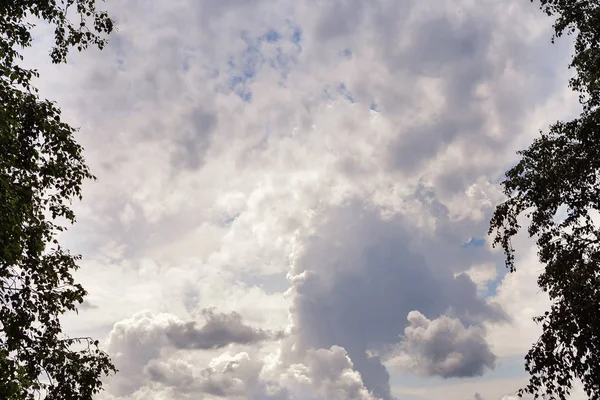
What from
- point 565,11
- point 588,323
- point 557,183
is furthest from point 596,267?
point 565,11

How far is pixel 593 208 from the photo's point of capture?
16875 millimetres

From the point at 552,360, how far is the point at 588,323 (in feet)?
5.34

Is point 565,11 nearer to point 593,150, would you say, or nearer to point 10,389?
point 593,150

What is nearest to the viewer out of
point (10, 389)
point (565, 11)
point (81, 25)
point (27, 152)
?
point (10, 389)

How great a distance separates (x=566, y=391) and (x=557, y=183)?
6294 millimetres

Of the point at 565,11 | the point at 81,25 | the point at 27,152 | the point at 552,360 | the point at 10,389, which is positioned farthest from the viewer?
the point at 565,11

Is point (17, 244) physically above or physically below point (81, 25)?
below

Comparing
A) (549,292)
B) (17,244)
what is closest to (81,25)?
(17,244)

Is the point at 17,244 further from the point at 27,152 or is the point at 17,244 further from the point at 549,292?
the point at 549,292

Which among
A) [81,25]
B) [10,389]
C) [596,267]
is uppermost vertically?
[81,25]

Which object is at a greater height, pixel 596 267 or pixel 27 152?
pixel 27 152

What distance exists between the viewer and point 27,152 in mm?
13047

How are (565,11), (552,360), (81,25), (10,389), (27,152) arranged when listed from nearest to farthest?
(10,389), (27,152), (81,25), (552,360), (565,11)

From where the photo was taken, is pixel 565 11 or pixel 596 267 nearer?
pixel 596 267
